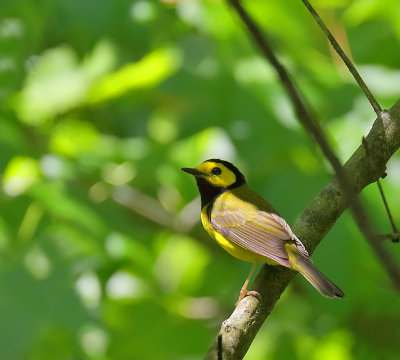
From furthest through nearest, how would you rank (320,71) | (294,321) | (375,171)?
1. (294,321)
2. (320,71)
3. (375,171)

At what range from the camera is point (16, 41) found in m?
3.97

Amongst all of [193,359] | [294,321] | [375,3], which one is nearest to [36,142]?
[193,359]

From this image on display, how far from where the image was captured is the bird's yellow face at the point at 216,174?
178 inches

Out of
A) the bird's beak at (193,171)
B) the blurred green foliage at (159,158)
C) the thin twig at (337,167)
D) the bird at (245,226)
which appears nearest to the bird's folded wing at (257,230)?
the bird at (245,226)

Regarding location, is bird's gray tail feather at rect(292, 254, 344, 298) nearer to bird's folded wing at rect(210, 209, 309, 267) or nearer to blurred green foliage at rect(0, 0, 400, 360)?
bird's folded wing at rect(210, 209, 309, 267)

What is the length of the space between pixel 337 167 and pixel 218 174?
322 cm

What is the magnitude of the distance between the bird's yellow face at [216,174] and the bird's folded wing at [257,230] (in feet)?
1.10

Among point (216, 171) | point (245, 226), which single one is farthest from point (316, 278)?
point (216, 171)

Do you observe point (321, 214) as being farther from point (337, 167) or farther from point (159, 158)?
point (159, 158)

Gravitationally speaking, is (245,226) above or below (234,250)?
above

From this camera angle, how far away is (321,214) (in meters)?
2.90

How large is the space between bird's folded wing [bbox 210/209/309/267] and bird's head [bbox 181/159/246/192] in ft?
1.06

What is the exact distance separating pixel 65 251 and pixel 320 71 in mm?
1849

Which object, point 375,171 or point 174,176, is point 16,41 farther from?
point 375,171
